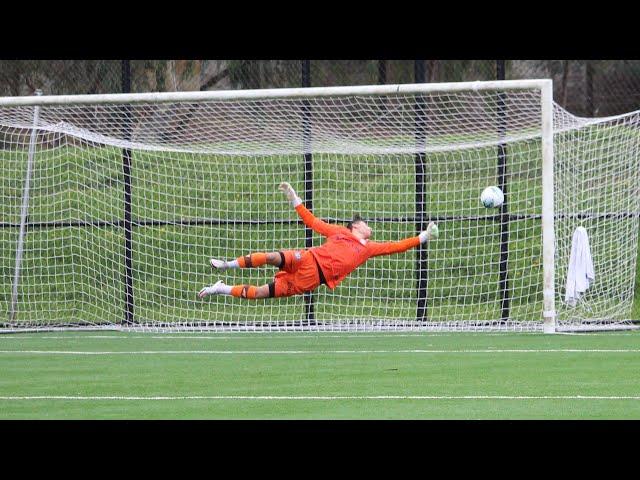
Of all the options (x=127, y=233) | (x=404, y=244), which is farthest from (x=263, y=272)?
(x=404, y=244)

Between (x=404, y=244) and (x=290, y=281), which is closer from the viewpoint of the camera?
(x=404, y=244)

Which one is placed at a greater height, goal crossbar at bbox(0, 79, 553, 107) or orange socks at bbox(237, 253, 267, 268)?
goal crossbar at bbox(0, 79, 553, 107)

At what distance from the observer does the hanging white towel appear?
52.1 feet

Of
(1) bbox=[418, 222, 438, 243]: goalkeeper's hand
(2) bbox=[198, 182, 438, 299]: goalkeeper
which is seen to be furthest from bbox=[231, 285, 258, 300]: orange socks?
(1) bbox=[418, 222, 438, 243]: goalkeeper's hand

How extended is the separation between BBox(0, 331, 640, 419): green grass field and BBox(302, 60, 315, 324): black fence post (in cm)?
244

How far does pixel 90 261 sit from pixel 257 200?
9.12ft

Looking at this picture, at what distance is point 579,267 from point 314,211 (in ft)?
15.4

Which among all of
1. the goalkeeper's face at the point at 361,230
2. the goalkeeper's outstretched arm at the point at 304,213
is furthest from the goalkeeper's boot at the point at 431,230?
the goalkeeper's outstretched arm at the point at 304,213

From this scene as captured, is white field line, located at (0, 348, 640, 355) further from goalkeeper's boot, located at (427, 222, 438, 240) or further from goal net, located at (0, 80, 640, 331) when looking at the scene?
goal net, located at (0, 80, 640, 331)

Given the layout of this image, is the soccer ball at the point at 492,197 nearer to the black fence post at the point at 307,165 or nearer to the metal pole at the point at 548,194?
the metal pole at the point at 548,194

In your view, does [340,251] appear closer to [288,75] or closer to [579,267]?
[579,267]

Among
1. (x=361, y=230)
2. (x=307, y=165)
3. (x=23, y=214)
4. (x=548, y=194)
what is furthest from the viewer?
(x=307, y=165)

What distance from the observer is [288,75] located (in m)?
18.6

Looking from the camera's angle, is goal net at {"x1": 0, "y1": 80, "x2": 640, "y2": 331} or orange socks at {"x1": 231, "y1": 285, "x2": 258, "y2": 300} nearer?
orange socks at {"x1": 231, "y1": 285, "x2": 258, "y2": 300}
